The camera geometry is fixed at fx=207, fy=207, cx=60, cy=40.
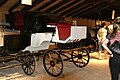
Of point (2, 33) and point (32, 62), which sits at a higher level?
point (2, 33)

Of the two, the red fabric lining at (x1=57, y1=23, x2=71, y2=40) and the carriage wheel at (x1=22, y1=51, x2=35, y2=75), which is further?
the red fabric lining at (x1=57, y1=23, x2=71, y2=40)

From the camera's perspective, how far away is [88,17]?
46.7 ft

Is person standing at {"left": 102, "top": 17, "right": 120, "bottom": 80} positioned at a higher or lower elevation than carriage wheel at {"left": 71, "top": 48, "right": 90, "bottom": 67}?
higher

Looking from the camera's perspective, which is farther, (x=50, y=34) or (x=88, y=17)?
(x=88, y=17)

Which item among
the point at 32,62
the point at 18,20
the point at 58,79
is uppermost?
the point at 18,20

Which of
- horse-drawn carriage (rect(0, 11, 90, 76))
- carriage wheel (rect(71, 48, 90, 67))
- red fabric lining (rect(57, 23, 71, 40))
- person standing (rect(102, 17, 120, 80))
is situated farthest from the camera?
carriage wheel (rect(71, 48, 90, 67))

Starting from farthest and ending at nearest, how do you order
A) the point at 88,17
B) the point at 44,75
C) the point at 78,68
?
the point at 88,17 → the point at 78,68 → the point at 44,75

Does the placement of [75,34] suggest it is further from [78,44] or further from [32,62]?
[32,62]

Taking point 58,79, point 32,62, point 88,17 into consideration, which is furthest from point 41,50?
point 88,17

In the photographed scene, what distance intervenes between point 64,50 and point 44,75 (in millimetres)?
892

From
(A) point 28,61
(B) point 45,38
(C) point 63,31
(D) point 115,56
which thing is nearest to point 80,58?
(C) point 63,31

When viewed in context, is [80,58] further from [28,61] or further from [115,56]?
[115,56]

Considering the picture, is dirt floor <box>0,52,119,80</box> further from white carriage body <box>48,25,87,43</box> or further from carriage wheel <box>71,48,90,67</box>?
white carriage body <box>48,25,87,43</box>

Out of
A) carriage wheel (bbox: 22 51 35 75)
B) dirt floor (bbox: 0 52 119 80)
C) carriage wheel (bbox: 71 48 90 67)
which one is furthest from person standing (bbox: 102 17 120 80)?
carriage wheel (bbox: 71 48 90 67)
